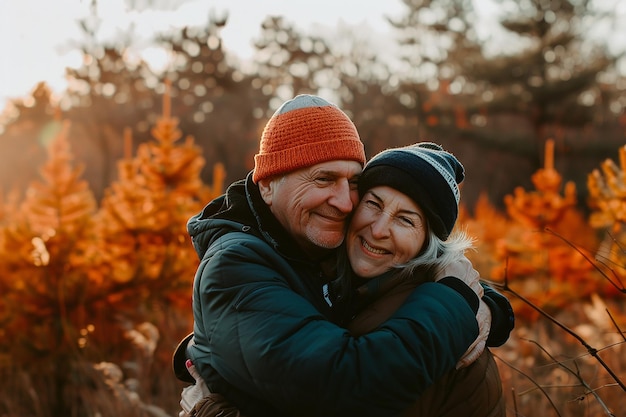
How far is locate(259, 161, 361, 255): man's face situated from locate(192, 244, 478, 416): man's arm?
52cm

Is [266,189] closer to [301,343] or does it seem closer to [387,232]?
[387,232]

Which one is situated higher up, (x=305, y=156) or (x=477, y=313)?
(x=305, y=156)

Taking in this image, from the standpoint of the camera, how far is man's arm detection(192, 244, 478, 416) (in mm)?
2035

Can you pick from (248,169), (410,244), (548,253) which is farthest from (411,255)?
(248,169)

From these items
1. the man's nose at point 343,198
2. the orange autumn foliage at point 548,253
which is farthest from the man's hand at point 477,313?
the orange autumn foliage at point 548,253

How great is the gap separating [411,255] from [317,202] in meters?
0.43

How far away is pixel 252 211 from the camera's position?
8.82 feet

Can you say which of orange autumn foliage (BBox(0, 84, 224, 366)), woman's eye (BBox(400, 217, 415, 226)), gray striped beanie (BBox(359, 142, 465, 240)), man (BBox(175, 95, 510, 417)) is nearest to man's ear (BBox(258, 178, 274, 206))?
man (BBox(175, 95, 510, 417))

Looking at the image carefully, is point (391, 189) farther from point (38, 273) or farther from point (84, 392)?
point (38, 273)

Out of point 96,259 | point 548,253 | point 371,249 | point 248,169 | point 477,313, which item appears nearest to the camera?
point 477,313

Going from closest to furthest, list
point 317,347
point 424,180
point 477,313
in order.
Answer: point 317,347 → point 477,313 → point 424,180

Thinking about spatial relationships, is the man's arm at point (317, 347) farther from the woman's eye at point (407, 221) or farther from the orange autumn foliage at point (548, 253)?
the orange autumn foliage at point (548, 253)

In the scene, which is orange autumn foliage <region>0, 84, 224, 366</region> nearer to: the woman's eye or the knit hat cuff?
the knit hat cuff

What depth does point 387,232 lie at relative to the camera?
2572 millimetres
